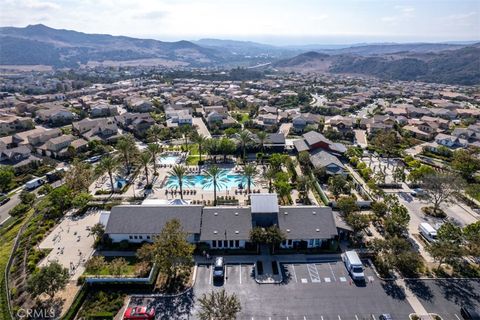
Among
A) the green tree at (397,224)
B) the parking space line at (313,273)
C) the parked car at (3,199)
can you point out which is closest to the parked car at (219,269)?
the parking space line at (313,273)

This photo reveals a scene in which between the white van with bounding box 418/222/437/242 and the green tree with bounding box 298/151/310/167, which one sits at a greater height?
the green tree with bounding box 298/151/310/167

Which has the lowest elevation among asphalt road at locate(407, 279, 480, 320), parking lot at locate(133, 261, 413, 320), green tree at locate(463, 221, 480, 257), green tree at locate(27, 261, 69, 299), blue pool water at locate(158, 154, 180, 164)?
asphalt road at locate(407, 279, 480, 320)

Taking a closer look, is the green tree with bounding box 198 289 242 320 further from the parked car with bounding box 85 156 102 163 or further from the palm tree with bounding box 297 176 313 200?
the parked car with bounding box 85 156 102 163

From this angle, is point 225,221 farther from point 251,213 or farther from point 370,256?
point 370,256

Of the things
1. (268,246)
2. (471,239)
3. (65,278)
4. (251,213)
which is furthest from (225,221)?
(471,239)

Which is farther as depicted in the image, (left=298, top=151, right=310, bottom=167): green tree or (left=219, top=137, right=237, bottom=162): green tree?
(left=219, top=137, right=237, bottom=162): green tree

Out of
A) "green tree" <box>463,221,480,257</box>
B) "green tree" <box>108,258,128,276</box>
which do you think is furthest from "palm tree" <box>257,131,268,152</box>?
"green tree" <box>108,258,128,276</box>

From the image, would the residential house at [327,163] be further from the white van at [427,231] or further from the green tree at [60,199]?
the green tree at [60,199]
